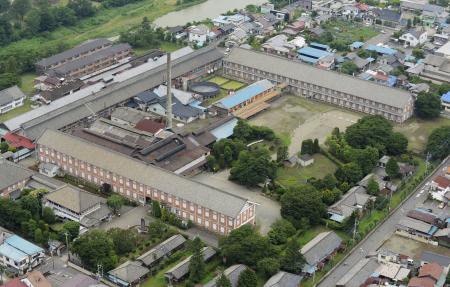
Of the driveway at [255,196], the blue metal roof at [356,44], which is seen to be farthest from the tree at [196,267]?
the blue metal roof at [356,44]

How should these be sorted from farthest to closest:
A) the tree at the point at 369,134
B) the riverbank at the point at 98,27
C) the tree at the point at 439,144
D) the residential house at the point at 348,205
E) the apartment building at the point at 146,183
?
the riverbank at the point at 98,27
the tree at the point at 369,134
the tree at the point at 439,144
the residential house at the point at 348,205
the apartment building at the point at 146,183

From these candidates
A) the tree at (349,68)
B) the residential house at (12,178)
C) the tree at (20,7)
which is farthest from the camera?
the tree at (20,7)

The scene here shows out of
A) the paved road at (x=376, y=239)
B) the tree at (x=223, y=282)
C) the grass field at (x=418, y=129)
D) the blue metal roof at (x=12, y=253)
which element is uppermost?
the tree at (x=223, y=282)

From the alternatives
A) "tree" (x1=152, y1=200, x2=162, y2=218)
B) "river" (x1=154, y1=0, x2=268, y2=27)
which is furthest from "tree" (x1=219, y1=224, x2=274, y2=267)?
"river" (x1=154, y1=0, x2=268, y2=27)

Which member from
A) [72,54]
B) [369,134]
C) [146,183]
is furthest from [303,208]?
[72,54]

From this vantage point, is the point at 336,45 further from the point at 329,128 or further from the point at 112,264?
the point at 112,264

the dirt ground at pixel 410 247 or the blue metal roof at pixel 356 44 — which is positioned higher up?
the blue metal roof at pixel 356 44

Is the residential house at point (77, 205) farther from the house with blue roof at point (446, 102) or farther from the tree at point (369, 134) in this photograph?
the house with blue roof at point (446, 102)
